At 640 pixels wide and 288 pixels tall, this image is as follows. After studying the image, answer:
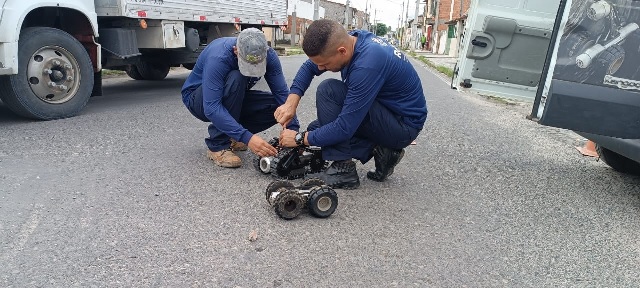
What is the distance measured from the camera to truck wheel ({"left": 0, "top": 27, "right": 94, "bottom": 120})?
4852mm

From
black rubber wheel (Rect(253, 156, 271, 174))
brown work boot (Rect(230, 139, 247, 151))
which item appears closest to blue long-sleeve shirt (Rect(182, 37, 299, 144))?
black rubber wheel (Rect(253, 156, 271, 174))

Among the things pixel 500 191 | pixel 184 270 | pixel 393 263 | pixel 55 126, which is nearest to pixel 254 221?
pixel 184 270

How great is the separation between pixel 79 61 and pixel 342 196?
3.84 m

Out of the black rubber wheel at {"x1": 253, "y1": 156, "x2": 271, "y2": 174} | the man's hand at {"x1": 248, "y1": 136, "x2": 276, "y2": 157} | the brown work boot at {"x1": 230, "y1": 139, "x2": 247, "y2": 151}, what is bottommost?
the brown work boot at {"x1": 230, "y1": 139, "x2": 247, "y2": 151}

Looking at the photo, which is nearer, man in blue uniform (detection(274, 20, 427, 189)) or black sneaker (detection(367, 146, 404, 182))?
man in blue uniform (detection(274, 20, 427, 189))

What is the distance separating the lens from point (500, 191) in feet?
11.6

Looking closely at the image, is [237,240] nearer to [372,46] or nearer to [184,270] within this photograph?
[184,270]

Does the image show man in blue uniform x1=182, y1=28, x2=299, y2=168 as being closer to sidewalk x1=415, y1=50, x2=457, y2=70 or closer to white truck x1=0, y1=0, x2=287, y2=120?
white truck x1=0, y1=0, x2=287, y2=120

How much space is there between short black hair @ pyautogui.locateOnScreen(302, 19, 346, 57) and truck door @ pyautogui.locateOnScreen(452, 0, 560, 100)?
2.03 metres

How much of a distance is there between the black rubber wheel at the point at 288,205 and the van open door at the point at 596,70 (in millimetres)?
1711

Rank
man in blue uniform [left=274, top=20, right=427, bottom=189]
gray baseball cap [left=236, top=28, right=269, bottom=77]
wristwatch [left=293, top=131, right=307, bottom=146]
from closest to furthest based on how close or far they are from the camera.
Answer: man in blue uniform [left=274, top=20, right=427, bottom=189], wristwatch [left=293, top=131, right=307, bottom=146], gray baseball cap [left=236, top=28, right=269, bottom=77]

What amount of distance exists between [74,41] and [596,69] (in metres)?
5.11

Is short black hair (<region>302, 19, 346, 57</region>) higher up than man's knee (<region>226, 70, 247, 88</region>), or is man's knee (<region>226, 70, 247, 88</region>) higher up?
short black hair (<region>302, 19, 346, 57</region>)

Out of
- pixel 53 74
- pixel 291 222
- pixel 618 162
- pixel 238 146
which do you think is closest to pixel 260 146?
pixel 291 222
